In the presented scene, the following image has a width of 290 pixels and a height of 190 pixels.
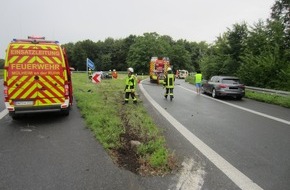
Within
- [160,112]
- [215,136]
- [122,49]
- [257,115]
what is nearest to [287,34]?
[257,115]

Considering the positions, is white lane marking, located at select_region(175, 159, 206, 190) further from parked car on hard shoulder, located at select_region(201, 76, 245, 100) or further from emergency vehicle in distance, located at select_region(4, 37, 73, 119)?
parked car on hard shoulder, located at select_region(201, 76, 245, 100)

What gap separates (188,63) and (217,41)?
6845 cm

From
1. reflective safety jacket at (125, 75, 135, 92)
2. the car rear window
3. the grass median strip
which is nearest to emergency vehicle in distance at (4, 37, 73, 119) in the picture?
the grass median strip

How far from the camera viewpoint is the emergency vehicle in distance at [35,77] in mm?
9047

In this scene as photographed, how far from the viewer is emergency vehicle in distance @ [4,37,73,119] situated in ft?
29.7

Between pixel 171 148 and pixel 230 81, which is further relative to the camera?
pixel 230 81

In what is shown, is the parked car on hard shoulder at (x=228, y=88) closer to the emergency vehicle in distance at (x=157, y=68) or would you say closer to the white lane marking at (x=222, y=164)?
the white lane marking at (x=222, y=164)

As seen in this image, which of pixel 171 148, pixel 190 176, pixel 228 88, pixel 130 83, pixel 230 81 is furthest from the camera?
pixel 230 81

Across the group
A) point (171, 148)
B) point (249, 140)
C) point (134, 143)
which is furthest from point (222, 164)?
point (249, 140)

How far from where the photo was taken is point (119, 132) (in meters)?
7.58

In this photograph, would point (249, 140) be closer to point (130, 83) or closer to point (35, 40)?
point (35, 40)

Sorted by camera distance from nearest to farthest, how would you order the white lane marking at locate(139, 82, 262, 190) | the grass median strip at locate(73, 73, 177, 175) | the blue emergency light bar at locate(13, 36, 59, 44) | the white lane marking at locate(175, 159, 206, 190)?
the white lane marking at locate(175, 159, 206, 190), the white lane marking at locate(139, 82, 262, 190), the grass median strip at locate(73, 73, 177, 175), the blue emergency light bar at locate(13, 36, 59, 44)

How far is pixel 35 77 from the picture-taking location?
927 centimetres

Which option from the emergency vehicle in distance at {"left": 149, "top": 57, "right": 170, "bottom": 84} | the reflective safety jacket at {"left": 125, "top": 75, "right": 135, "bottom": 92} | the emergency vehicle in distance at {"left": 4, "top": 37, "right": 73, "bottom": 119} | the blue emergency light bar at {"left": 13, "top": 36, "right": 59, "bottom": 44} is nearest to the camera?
the emergency vehicle in distance at {"left": 4, "top": 37, "right": 73, "bottom": 119}
